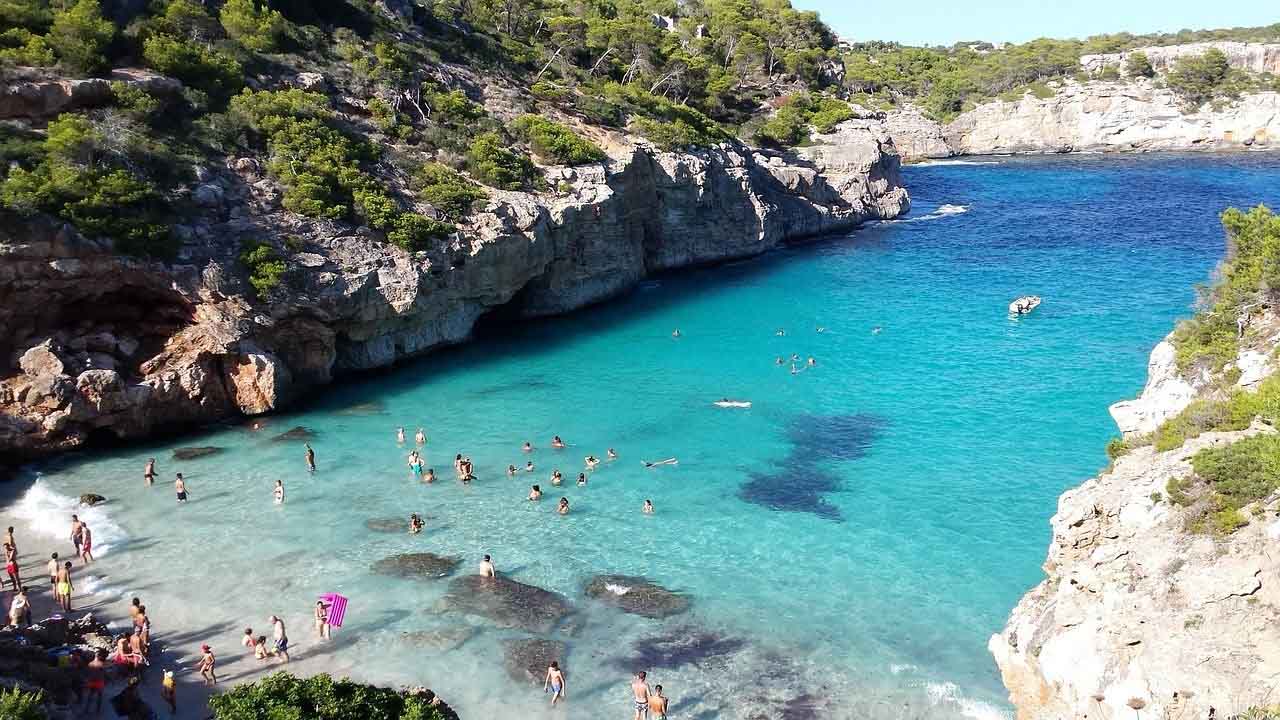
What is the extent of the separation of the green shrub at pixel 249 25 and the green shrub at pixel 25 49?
11.6m

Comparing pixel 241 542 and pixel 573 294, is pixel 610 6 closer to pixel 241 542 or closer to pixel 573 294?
pixel 573 294

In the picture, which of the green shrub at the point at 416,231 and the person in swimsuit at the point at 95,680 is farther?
the green shrub at the point at 416,231

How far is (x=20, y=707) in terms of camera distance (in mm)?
13477

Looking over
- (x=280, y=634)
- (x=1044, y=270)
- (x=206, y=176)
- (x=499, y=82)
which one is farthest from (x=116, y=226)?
(x=1044, y=270)

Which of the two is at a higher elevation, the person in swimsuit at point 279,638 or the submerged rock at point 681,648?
the person in swimsuit at point 279,638

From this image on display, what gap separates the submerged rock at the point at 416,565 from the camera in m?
25.7

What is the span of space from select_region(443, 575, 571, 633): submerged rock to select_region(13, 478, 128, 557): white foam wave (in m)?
11.5

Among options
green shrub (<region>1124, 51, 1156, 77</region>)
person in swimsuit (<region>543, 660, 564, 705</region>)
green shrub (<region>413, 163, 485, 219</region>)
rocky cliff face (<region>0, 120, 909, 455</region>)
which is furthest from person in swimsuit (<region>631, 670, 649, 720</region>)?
green shrub (<region>1124, 51, 1156, 77</region>)

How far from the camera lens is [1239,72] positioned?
134000 mm

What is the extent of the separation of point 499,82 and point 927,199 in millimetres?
53553

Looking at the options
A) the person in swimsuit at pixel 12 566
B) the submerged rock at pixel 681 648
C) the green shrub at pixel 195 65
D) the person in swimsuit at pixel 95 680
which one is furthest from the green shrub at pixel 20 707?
the green shrub at pixel 195 65

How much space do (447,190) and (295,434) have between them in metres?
16.6

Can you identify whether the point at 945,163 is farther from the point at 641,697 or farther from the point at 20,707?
the point at 20,707

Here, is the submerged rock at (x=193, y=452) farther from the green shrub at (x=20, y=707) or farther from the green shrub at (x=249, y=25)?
the green shrub at (x=249, y=25)
